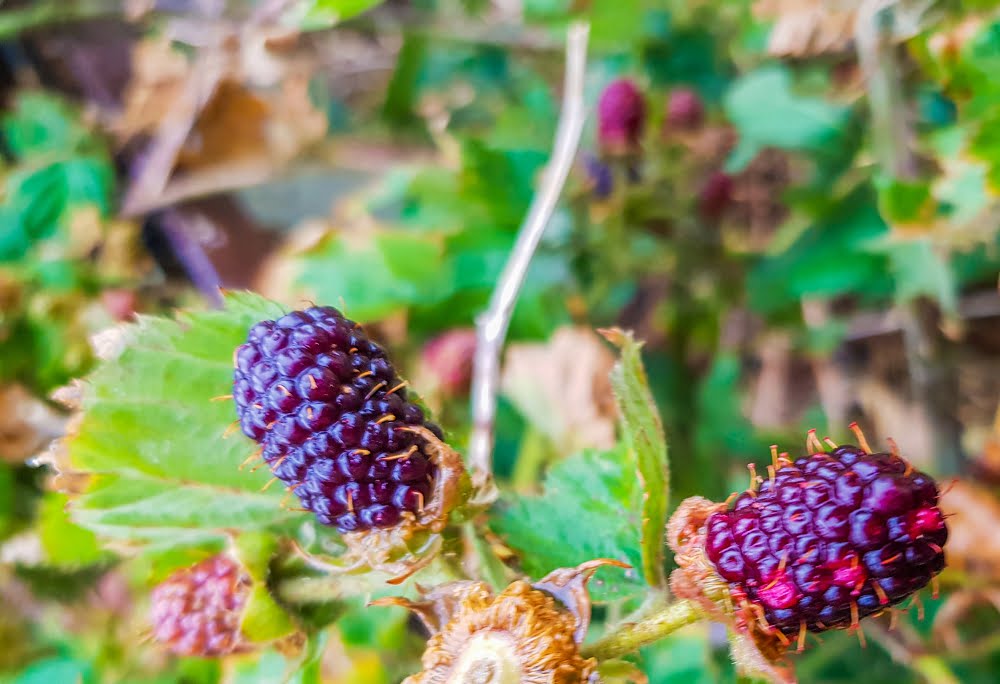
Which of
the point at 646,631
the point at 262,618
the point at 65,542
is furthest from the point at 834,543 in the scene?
the point at 65,542

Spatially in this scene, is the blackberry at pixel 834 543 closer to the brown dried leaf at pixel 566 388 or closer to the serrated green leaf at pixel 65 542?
the brown dried leaf at pixel 566 388

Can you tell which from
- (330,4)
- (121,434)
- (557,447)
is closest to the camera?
(121,434)

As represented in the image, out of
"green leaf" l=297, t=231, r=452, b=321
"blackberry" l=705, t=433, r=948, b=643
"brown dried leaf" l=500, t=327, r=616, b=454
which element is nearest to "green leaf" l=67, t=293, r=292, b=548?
"blackberry" l=705, t=433, r=948, b=643

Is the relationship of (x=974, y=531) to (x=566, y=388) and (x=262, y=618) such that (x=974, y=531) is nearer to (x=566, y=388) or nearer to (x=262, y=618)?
(x=566, y=388)

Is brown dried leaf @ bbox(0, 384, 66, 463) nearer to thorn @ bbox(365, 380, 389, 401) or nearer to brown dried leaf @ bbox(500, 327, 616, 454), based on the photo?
brown dried leaf @ bbox(500, 327, 616, 454)

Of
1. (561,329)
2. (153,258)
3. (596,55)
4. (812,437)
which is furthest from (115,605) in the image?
(596,55)

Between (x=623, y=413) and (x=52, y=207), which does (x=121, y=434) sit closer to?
(x=623, y=413)
